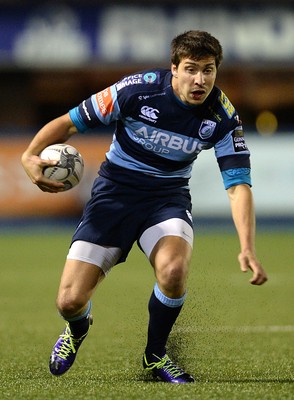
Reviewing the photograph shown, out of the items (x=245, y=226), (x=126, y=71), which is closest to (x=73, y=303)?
(x=245, y=226)

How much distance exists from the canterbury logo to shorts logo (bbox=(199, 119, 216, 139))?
11.2 inches

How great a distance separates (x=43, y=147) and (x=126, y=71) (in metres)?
15.4

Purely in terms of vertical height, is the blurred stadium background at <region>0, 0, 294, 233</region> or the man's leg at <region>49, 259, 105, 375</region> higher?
the man's leg at <region>49, 259, 105, 375</region>

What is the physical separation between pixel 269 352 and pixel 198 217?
11263 mm

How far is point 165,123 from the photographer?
615cm

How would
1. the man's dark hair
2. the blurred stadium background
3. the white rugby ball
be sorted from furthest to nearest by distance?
the blurred stadium background, the white rugby ball, the man's dark hair

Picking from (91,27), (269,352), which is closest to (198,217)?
(91,27)

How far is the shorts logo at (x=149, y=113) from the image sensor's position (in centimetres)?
616

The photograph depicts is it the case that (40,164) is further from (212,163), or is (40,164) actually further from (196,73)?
(212,163)

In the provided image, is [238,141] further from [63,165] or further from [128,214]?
[63,165]

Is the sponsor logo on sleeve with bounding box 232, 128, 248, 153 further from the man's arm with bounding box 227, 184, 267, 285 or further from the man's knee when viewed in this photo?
the man's knee

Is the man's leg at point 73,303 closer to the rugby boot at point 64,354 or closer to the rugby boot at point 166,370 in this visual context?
the rugby boot at point 64,354

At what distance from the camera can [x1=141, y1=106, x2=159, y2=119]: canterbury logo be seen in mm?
6160

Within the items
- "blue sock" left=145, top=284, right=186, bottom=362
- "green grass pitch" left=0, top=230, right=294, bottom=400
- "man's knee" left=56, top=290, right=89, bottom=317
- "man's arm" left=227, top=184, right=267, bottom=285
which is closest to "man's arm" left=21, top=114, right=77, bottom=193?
"man's knee" left=56, top=290, right=89, bottom=317
